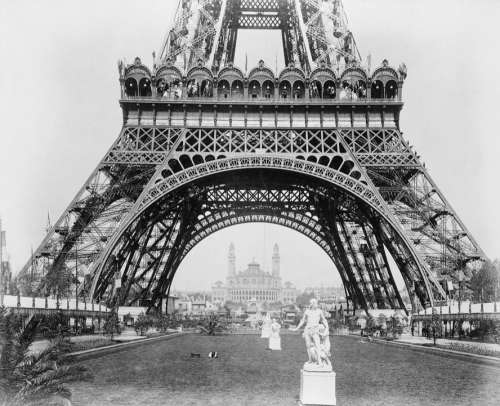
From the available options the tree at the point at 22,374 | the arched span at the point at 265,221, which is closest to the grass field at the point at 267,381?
the tree at the point at 22,374

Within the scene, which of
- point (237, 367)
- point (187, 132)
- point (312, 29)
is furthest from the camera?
point (312, 29)

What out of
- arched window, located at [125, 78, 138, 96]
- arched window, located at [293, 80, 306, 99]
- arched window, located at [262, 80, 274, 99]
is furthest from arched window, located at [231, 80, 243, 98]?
arched window, located at [125, 78, 138, 96]

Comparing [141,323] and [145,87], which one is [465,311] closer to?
[141,323]

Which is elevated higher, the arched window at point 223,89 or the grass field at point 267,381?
the arched window at point 223,89

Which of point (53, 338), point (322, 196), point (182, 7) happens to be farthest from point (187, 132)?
point (53, 338)

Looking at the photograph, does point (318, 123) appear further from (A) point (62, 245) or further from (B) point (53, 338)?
(B) point (53, 338)

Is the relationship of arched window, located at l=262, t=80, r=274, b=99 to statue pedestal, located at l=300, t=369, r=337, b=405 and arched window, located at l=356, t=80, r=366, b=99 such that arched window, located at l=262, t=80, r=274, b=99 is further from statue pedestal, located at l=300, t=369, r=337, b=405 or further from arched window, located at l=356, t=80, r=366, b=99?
statue pedestal, located at l=300, t=369, r=337, b=405

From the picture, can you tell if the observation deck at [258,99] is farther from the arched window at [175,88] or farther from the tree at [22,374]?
the tree at [22,374]
